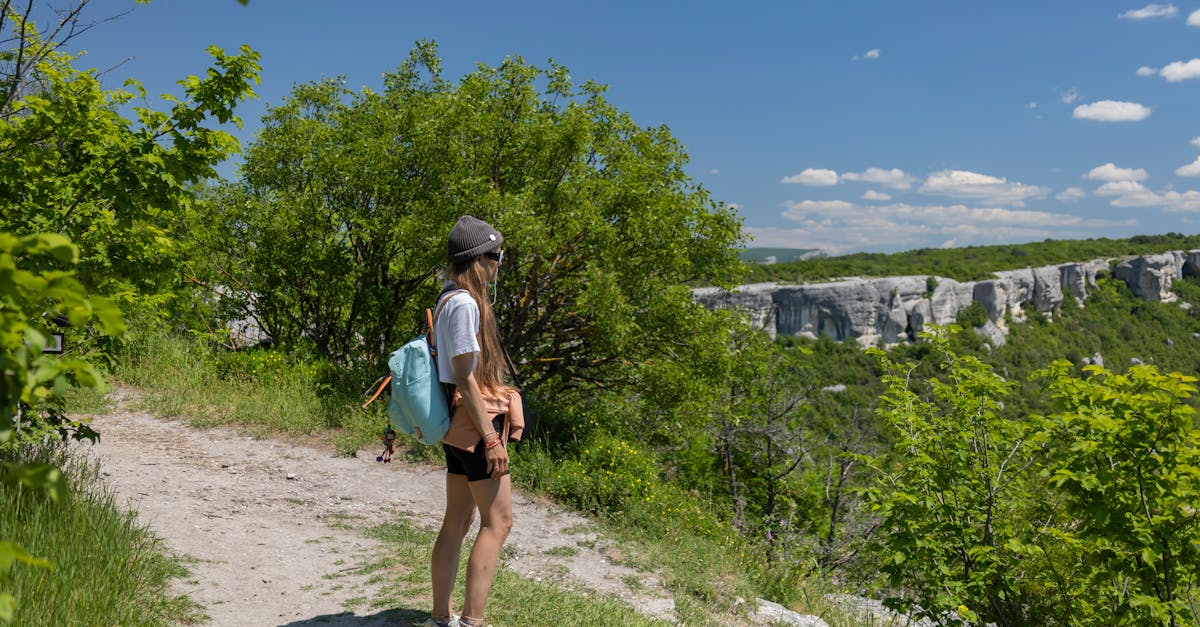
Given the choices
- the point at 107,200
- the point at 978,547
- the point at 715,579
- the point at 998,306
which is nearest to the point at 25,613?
the point at 107,200

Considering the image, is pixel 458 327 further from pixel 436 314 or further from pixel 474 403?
pixel 474 403

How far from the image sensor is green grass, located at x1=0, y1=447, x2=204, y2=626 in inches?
135

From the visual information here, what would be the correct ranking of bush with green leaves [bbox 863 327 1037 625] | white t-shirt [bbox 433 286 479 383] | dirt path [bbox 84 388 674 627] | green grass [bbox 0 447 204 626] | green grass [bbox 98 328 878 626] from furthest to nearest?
1. bush with green leaves [bbox 863 327 1037 625]
2. green grass [bbox 98 328 878 626]
3. dirt path [bbox 84 388 674 627]
4. green grass [bbox 0 447 204 626]
5. white t-shirt [bbox 433 286 479 383]

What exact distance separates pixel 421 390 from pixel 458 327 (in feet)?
1.09

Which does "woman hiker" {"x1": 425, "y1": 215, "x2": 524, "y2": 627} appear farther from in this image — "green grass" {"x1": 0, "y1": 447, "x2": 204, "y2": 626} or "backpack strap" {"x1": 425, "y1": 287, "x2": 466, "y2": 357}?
"green grass" {"x1": 0, "y1": 447, "x2": 204, "y2": 626}

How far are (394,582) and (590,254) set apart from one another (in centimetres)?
642

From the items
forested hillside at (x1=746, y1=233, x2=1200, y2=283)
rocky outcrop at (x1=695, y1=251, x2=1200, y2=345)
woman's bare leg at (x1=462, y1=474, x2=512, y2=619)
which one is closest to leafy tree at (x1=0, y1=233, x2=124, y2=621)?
woman's bare leg at (x1=462, y1=474, x2=512, y2=619)

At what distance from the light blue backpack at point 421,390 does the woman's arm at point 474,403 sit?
0.13 meters

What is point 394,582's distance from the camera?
4.80 metres

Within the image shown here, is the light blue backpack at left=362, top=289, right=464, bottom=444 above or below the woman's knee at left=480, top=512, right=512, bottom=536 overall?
above

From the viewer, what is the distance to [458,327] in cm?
321

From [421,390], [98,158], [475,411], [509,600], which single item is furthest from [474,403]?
[98,158]

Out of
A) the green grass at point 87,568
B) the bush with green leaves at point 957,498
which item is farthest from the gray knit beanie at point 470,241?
the bush with green leaves at point 957,498

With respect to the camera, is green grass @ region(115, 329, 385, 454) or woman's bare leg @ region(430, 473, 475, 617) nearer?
woman's bare leg @ region(430, 473, 475, 617)
